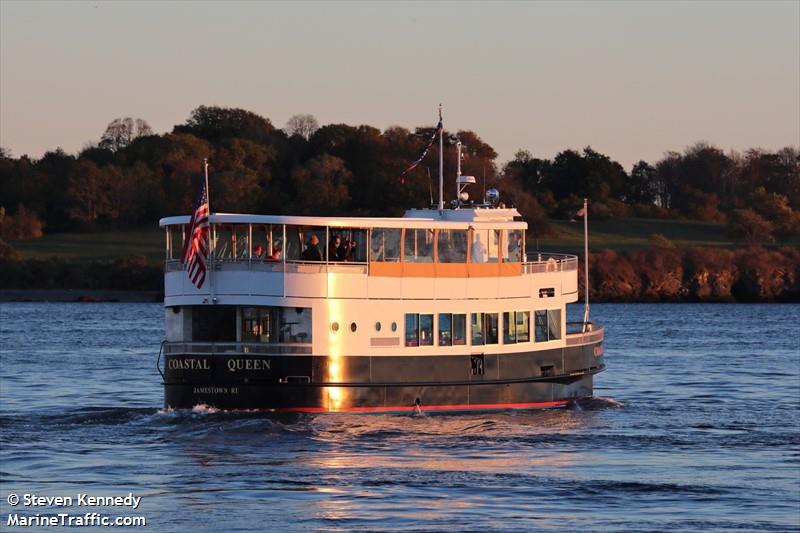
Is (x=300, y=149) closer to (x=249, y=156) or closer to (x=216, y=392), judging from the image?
(x=249, y=156)

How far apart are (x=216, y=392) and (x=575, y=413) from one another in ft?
30.9

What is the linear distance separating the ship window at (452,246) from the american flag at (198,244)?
5.80 meters

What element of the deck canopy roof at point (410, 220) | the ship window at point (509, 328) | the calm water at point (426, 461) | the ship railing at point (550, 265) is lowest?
the calm water at point (426, 461)

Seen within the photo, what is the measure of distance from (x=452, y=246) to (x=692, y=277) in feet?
242

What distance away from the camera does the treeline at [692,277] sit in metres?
109

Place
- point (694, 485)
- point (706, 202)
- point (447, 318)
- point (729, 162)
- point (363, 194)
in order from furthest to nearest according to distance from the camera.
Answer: point (729, 162) → point (706, 202) → point (363, 194) → point (447, 318) → point (694, 485)

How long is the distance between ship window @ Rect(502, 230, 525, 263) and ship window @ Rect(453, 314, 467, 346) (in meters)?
2.07

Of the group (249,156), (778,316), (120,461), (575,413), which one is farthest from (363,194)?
(120,461)

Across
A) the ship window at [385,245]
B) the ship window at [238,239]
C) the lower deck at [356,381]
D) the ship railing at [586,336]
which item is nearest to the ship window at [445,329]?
the lower deck at [356,381]

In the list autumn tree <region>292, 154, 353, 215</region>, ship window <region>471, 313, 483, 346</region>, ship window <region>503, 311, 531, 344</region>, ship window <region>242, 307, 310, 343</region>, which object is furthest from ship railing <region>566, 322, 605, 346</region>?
autumn tree <region>292, 154, 353, 215</region>

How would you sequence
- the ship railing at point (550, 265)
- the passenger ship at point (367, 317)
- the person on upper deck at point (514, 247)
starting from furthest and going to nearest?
the ship railing at point (550, 265) → the person on upper deck at point (514, 247) → the passenger ship at point (367, 317)

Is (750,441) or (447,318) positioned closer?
(750,441)

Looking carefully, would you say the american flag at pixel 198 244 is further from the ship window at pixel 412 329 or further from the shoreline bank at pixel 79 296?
the shoreline bank at pixel 79 296

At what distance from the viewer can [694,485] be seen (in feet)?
97.0
